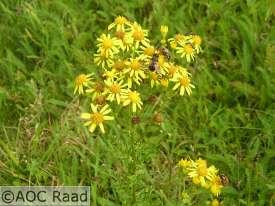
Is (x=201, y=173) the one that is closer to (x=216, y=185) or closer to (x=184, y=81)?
(x=216, y=185)

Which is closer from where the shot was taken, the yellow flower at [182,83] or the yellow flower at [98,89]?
the yellow flower at [98,89]

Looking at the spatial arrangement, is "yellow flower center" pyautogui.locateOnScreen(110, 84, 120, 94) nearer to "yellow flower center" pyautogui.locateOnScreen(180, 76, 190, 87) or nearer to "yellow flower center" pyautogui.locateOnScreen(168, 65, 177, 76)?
"yellow flower center" pyautogui.locateOnScreen(168, 65, 177, 76)

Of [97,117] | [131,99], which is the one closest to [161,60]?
[131,99]

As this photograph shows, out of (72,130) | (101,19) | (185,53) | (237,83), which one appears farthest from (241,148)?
(101,19)

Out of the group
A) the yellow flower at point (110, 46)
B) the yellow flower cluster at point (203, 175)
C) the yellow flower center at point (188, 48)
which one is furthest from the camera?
the yellow flower center at point (188, 48)

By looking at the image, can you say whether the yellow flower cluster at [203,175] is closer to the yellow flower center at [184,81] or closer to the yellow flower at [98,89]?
the yellow flower center at [184,81]

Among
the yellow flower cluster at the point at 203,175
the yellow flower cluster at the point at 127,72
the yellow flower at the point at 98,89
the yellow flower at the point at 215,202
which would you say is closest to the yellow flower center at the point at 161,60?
the yellow flower cluster at the point at 127,72

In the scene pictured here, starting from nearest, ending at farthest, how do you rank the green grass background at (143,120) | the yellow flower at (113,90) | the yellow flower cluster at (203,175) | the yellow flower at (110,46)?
the yellow flower at (113,90), the yellow flower at (110,46), the yellow flower cluster at (203,175), the green grass background at (143,120)
